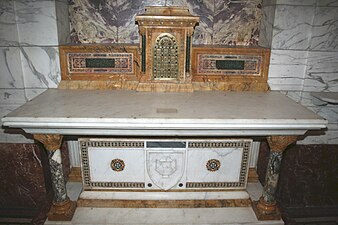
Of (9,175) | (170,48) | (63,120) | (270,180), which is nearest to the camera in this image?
(63,120)

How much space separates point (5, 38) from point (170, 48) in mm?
1410

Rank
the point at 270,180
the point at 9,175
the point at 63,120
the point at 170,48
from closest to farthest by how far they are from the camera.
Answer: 1. the point at 63,120
2. the point at 270,180
3. the point at 170,48
4. the point at 9,175

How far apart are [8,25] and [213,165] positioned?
2.14 metres

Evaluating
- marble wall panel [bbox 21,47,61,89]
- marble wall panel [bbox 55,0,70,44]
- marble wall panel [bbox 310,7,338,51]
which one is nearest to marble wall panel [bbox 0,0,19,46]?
marble wall panel [bbox 21,47,61,89]

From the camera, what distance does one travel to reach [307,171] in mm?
2760

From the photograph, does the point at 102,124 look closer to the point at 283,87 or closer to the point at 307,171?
the point at 283,87

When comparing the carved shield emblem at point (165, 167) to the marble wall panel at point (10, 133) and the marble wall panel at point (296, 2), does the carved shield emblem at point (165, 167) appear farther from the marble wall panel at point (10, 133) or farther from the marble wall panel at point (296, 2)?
the marble wall panel at point (296, 2)

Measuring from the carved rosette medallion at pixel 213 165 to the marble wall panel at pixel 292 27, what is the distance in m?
1.16

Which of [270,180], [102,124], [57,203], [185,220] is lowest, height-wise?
[185,220]

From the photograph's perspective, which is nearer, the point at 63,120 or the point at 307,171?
the point at 63,120

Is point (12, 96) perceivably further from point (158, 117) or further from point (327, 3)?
point (327, 3)

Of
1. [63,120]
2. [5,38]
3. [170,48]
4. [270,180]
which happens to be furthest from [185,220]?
[5,38]

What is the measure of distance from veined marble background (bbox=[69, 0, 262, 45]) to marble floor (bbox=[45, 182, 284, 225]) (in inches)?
63.0

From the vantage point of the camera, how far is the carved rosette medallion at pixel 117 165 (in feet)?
8.11
